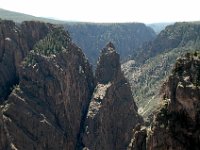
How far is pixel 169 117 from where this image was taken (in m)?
73.8

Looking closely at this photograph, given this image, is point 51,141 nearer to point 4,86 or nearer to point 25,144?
point 25,144

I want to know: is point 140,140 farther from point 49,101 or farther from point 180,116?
point 49,101

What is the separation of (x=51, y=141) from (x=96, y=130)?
674 inches

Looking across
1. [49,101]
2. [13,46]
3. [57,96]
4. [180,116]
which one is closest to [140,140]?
[180,116]

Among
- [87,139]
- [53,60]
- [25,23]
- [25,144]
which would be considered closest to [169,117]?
[25,144]

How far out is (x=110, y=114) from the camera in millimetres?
169875

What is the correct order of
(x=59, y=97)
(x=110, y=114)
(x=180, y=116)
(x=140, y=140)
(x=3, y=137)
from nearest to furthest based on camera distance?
(x=180, y=116) < (x=140, y=140) < (x=3, y=137) < (x=59, y=97) < (x=110, y=114)

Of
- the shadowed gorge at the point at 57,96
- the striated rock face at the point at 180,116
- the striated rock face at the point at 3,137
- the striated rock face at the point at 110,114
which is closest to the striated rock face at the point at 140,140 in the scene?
the striated rock face at the point at 180,116

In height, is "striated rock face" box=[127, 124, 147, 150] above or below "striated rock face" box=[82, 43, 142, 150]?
above

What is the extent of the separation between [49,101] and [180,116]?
314ft

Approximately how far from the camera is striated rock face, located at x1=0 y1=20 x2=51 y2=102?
166 m

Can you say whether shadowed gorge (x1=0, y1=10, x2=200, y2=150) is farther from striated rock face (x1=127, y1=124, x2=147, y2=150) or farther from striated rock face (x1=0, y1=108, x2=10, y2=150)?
striated rock face (x1=127, y1=124, x2=147, y2=150)

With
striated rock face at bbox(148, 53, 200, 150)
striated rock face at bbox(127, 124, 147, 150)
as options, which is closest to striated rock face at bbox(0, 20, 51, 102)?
striated rock face at bbox(127, 124, 147, 150)

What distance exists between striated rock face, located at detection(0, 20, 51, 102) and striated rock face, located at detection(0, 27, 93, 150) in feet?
15.4
